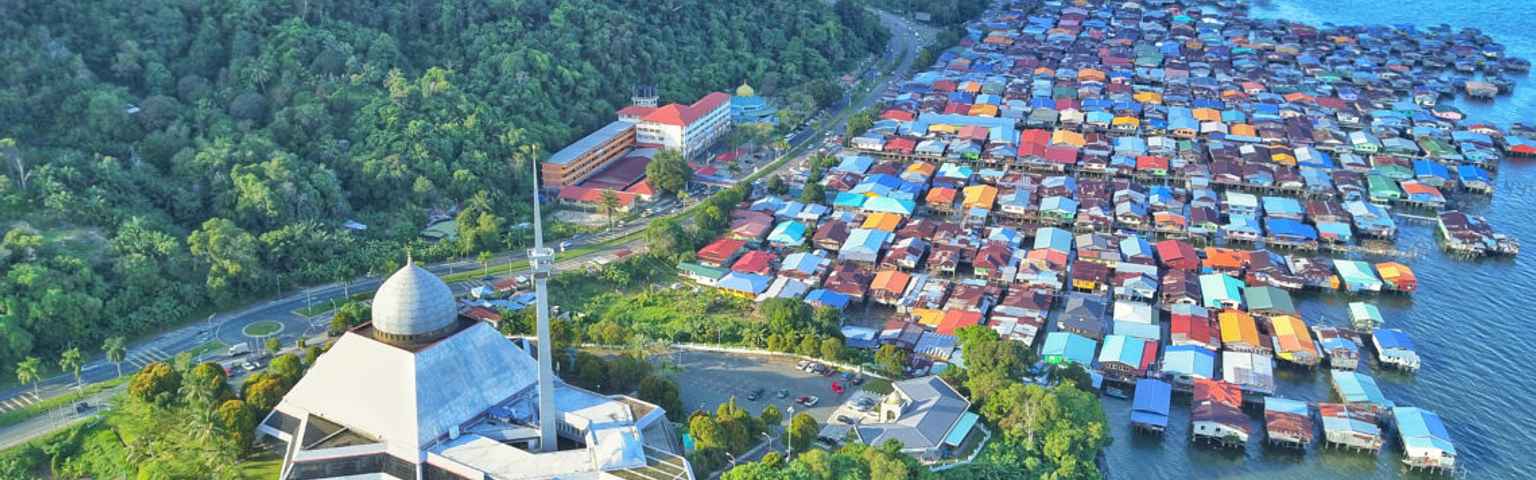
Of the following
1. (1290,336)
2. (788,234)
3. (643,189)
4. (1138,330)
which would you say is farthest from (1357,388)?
(643,189)

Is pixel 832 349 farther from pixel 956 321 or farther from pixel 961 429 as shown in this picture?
pixel 956 321

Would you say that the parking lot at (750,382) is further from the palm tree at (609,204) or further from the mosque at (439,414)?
the palm tree at (609,204)

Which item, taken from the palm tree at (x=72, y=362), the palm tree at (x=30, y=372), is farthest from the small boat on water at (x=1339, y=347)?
the palm tree at (x=30, y=372)

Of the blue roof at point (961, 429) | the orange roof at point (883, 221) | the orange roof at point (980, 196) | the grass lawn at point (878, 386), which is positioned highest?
the orange roof at point (980, 196)

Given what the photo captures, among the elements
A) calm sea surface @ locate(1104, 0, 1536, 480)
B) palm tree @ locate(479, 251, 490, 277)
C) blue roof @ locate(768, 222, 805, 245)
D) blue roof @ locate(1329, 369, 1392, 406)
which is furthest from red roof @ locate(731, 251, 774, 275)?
blue roof @ locate(1329, 369, 1392, 406)

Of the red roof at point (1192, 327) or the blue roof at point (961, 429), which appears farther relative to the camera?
the red roof at point (1192, 327)

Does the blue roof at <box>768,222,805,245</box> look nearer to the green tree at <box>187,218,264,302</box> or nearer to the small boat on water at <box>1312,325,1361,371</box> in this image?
the green tree at <box>187,218,264,302</box>
